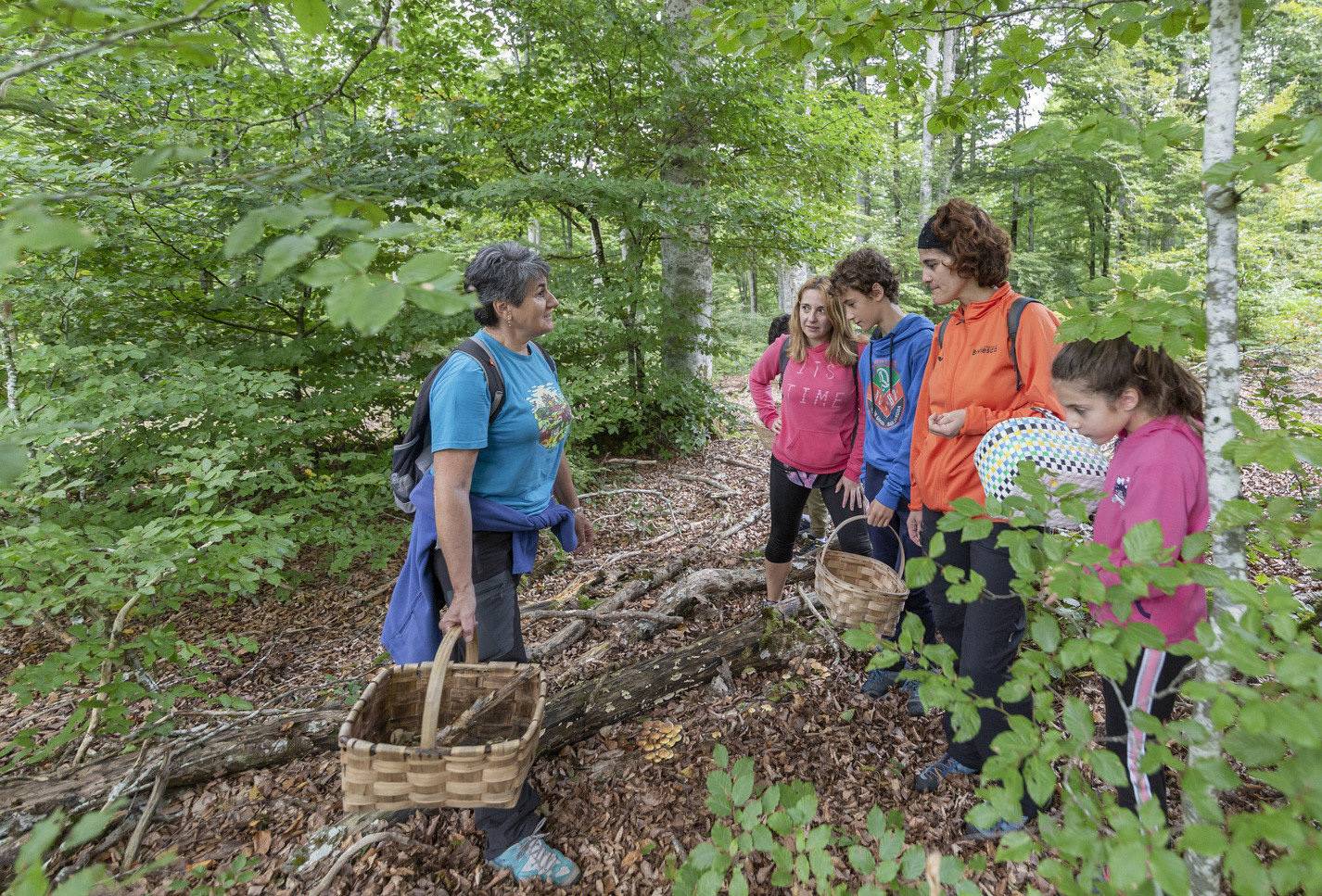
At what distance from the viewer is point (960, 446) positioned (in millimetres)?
2307

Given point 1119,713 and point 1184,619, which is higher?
point 1184,619

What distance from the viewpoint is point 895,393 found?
2.96 m

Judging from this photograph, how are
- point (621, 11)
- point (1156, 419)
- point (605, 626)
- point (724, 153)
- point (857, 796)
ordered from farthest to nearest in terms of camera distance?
point (724, 153)
point (621, 11)
point (605, 626)
point (857, 796)
point (1156, 419)

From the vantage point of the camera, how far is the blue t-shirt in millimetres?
2061

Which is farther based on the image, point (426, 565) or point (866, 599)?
point (866, 599)

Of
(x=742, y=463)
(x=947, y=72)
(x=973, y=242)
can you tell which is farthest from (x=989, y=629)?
(x=947, y=72)

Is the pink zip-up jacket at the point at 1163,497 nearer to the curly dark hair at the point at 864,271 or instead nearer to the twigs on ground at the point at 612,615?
the curly dark hair at the point at 864,271

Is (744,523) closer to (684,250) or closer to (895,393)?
(895,393)

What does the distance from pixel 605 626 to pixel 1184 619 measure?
279cm

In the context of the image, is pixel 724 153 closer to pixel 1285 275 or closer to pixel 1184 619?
pixel 1184 619

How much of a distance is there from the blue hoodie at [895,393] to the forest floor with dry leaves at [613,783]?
105 centimetres

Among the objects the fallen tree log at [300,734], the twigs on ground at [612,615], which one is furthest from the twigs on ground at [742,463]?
the fallen tree log at [300,734]

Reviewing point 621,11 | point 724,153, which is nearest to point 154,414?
point 621,11

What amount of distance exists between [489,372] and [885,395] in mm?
1906
